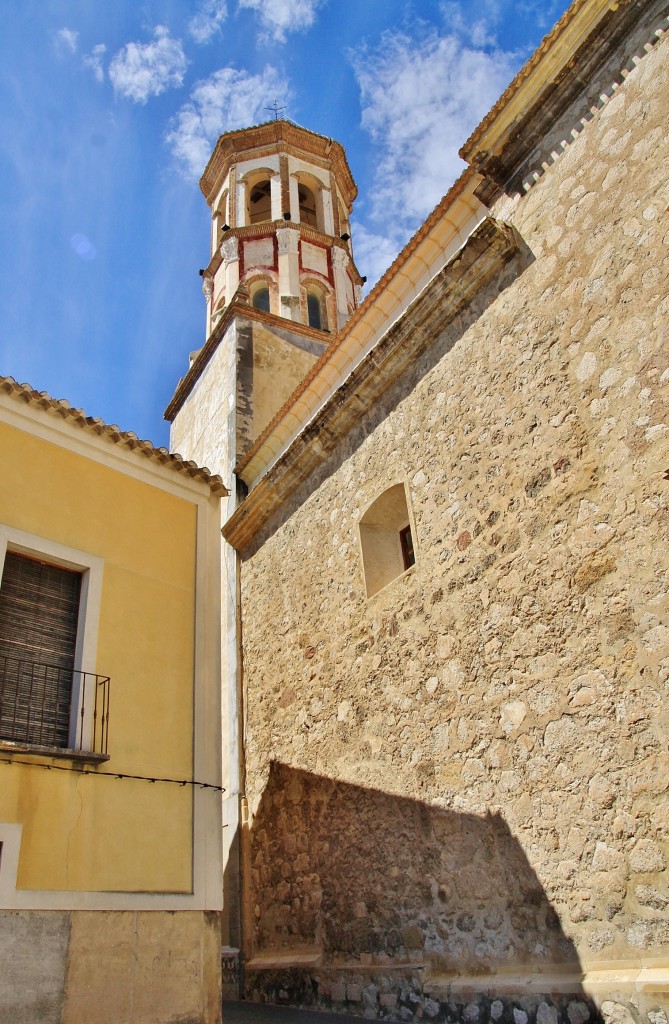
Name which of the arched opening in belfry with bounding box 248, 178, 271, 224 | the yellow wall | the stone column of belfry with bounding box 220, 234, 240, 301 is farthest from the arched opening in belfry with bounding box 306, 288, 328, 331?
the yellow wall

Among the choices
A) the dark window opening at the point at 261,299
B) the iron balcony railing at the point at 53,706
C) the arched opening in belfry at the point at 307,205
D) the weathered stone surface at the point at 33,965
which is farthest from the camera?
the arched opening in belfry at the point at 307,205

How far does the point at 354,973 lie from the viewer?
5.53 metres

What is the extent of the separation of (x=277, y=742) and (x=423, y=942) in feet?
8.45

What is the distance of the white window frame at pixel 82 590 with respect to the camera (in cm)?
523

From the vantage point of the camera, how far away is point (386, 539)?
6910mm

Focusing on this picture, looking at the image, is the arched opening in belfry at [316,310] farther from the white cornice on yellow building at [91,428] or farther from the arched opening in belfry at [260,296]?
the white cornice on yellow building at [91,428]

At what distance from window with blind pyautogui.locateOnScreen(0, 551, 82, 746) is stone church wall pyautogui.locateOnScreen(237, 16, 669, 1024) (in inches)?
87.8

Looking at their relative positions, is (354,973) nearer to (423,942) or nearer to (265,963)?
(423,942)

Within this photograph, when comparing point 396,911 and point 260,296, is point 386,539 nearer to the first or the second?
point 396,911

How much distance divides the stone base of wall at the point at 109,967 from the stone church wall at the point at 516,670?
3.94 feet

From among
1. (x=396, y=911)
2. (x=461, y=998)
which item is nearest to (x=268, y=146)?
(x=396, y=911)

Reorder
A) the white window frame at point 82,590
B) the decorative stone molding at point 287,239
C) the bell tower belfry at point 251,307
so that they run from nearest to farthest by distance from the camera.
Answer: the white window frame at point 82,590 < the bell tower belfry at point 251,307 < the decorative stone molding at point 287,239

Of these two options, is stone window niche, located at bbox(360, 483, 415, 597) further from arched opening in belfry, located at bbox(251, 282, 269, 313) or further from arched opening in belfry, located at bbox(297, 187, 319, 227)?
arched opening in belfry, located at bbox(297, 187, 319, 227)

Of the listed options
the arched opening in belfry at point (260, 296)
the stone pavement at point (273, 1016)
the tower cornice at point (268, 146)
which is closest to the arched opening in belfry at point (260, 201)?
the tower cornice at point (268, 146)
